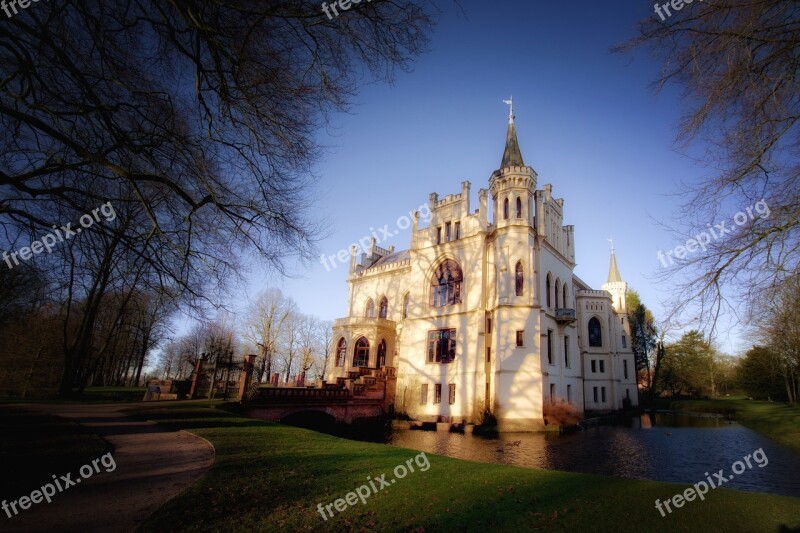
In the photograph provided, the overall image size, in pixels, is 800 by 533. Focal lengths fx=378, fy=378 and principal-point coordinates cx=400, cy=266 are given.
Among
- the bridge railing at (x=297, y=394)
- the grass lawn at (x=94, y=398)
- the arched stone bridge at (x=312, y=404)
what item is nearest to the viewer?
the grass lawn at (x=94, y=398)

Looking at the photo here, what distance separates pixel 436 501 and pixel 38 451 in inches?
312

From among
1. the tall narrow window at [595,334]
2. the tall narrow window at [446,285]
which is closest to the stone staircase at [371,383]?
the tall narrow window at [446,285]

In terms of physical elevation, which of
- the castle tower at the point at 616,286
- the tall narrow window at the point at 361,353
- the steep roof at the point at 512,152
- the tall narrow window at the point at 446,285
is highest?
the steep roof at the point at 512,152

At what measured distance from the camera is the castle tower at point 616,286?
45.9m

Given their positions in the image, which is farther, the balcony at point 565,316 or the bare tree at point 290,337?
the bare tree at point 290,337

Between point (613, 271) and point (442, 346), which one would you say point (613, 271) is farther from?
point (442, 346)

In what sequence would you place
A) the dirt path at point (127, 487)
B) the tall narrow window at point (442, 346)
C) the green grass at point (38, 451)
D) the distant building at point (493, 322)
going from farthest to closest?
the tall narrow window at point (442, 346)
the distant building at point (493, 322)
the green grass at point (38, 451)
the dirt path at point (127, 487)

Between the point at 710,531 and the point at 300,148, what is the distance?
864cm

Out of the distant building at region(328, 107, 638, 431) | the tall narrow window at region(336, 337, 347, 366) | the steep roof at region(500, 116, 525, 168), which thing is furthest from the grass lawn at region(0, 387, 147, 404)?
the steep roof at region(500, 116, 525, 168)

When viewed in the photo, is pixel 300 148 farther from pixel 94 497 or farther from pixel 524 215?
pixel 524 215

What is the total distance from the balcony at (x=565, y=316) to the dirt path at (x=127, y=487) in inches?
1003

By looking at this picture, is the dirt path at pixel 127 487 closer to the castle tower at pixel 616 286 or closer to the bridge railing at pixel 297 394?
the bridge railing at pixel 297 394

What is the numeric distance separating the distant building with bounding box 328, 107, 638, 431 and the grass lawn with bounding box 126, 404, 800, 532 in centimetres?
1709

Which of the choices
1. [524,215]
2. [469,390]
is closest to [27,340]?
[469,390]
